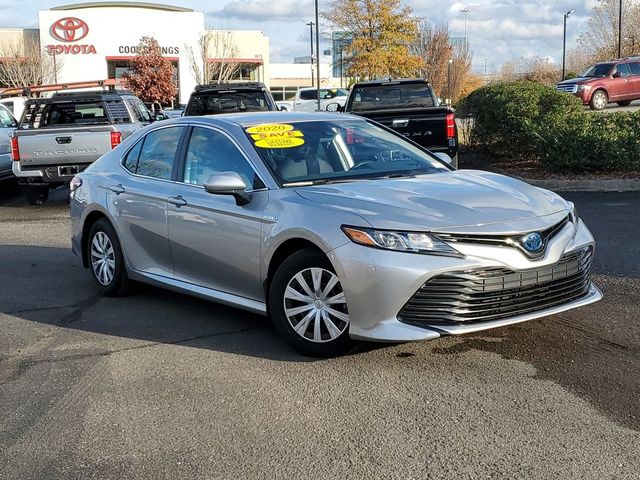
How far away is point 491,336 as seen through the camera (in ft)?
17.5

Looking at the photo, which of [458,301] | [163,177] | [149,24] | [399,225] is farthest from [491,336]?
[149,24]

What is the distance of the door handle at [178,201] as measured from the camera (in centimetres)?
592

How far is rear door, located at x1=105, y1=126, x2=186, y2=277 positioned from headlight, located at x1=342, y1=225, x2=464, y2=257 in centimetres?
212

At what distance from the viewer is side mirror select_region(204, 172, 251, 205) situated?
5.24m

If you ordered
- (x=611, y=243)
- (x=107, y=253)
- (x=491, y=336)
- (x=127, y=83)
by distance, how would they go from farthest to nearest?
(x=127, y=83) < (x=611, y=243) < (x=107, y=253) < (x=491, y=336)

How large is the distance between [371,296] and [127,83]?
42128mm

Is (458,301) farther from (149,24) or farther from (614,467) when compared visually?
(149,24)

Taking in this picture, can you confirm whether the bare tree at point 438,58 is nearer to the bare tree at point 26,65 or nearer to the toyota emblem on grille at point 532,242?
the bare tree at point 26,65

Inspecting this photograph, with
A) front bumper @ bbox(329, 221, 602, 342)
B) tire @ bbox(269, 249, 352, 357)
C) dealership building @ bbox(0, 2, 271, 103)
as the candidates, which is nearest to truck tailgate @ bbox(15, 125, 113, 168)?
tire @ bbox(269, 249, 352, 357)

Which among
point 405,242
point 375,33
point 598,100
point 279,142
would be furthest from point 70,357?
point 375,33

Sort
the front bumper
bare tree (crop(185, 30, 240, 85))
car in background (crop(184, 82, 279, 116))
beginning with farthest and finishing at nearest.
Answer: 1. bare tree (crop(185, 30, 240, 85))
2. car in background (crop(184, 82, 279, 116))
3. the front bumper

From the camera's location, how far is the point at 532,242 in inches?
184

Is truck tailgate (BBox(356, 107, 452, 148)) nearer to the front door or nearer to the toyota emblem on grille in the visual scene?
the front door

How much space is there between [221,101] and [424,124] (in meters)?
4.61
